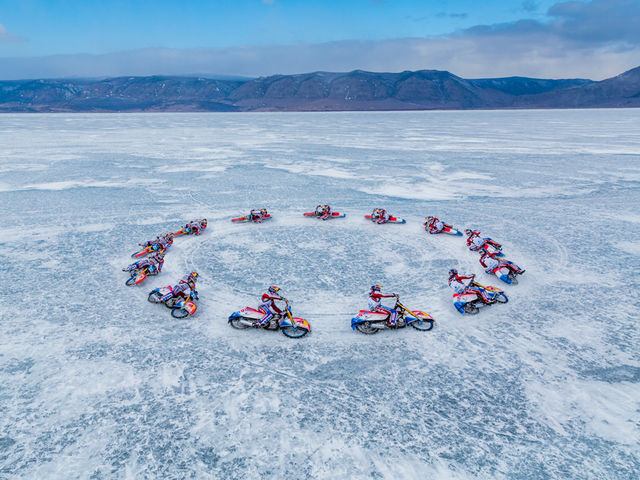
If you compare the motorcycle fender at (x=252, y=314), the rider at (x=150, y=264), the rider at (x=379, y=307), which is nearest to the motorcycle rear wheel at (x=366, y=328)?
the rider at (x=379, y=307)

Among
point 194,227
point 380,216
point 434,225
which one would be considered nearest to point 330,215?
point 380,216

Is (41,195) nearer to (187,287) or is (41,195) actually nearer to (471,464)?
(187,287)

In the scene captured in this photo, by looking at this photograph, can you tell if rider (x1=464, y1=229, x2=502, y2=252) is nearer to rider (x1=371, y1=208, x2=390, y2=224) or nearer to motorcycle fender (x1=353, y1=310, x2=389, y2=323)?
rider (x1=371, y1=208, x2=390, y2=224)

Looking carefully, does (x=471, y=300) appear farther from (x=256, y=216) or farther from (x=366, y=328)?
(x=256, y=216)

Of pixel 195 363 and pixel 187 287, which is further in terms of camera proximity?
pixel 187 287

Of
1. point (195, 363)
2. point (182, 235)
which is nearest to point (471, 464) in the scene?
point (195, 363)

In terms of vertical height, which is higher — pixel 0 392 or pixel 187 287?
pixel 187 287
